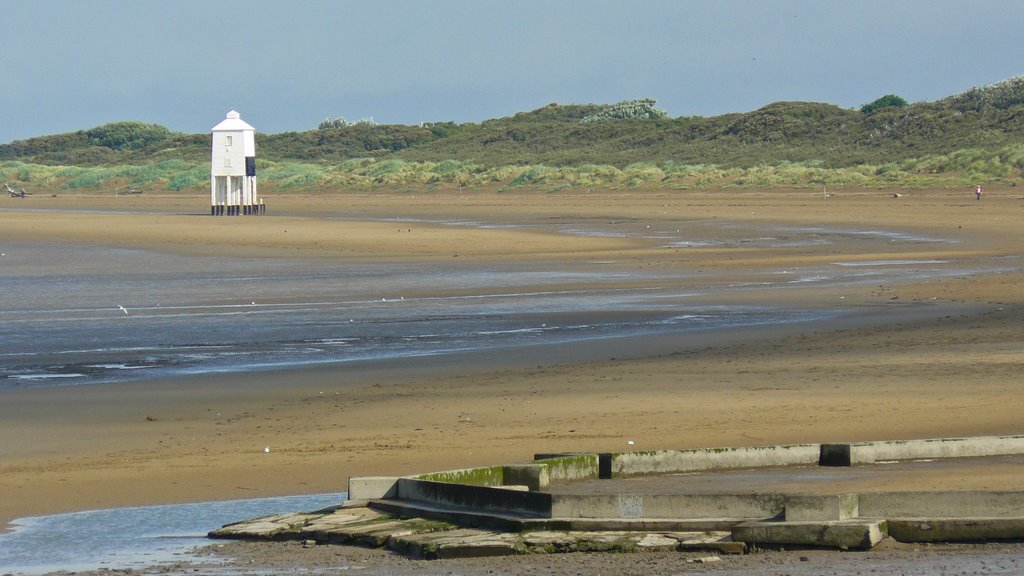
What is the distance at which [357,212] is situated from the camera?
57094 millimetres

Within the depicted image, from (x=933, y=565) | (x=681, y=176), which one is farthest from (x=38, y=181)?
(x=933, y=565)

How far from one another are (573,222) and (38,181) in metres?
66.6

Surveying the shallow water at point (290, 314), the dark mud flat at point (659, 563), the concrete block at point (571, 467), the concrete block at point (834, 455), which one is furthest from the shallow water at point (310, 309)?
the dark mud flat at point (659, 563)

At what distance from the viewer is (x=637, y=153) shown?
326 feet

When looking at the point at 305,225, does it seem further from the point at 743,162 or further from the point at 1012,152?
the point at 743,162

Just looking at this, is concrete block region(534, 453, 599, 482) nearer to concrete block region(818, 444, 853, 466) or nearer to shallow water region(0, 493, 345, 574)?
shallow water region(0, 493, 345, 574)

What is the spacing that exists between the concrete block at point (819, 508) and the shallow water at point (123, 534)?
2837 millimetres

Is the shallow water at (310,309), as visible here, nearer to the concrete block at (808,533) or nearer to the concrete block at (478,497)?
the concrete block at (478,497)

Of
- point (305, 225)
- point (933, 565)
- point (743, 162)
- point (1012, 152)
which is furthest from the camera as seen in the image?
point (743, 162)

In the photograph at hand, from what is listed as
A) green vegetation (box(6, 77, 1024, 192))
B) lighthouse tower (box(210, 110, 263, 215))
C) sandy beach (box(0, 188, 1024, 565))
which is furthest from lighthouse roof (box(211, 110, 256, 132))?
sandy beach (box(0, 188, 1024, 565))

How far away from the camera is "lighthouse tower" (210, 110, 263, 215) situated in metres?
58.8

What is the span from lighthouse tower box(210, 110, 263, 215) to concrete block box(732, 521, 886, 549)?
52260mm

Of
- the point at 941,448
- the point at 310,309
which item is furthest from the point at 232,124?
the point at 941,448

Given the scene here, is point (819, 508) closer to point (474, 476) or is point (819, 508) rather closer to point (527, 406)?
point (474, 476)
